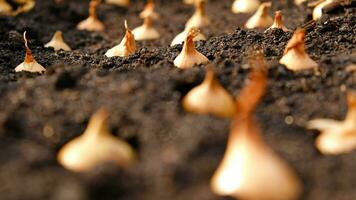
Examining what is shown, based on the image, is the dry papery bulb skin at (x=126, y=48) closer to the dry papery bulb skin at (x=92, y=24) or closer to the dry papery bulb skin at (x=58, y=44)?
the dry papery bulb skin at (x=58, y=44)

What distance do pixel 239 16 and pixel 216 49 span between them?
1504 mm

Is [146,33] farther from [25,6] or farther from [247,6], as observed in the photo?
[25,6]

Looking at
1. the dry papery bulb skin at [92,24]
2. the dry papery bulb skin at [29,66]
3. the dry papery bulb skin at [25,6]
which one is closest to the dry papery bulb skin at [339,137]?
the dry papery bulb skin at [29,66]

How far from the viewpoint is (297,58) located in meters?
2.49

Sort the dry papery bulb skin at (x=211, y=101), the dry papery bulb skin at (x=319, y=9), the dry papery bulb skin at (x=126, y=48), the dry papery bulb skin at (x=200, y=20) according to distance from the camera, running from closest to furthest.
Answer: the dry papery bulb skin at (x=211, y=101) → the dry papery bulb skin at (x=126, y=48) → the dry papery bulb skin at (x=319, y=9) → the dry papery bulb skin at (x=200, y=20)

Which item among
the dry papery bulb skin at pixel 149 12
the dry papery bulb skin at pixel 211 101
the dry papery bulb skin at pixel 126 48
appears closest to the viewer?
the dry papery bulb skin at pixel 211 101

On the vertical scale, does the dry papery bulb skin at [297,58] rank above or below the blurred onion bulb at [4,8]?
below

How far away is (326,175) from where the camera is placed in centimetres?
175

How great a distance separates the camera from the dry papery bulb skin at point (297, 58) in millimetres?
2461

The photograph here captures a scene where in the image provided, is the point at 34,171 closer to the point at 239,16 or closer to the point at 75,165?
the point at 75,165

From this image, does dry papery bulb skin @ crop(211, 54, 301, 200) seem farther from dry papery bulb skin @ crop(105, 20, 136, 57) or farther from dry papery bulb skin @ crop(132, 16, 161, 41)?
dry papery bulb skin @ crop(132, 16, 161, 41)

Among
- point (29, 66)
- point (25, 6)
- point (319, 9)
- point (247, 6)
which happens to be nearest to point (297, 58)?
point (319, 9)

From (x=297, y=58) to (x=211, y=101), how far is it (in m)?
0.59

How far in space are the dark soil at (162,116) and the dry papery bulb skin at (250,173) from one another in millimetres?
46
